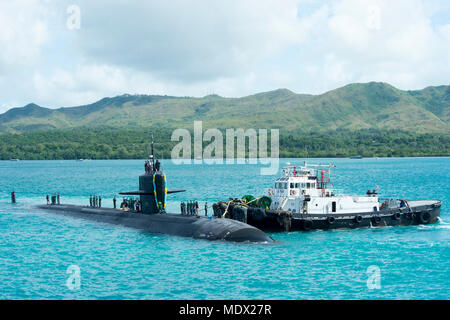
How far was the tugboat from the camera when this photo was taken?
39.7 m

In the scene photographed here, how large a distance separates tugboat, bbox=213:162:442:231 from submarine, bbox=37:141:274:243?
458 centimetres

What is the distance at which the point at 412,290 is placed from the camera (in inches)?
931

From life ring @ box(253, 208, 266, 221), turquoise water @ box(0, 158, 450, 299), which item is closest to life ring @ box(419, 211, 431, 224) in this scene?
turquoise water @ box(0, 158, 450, 299)

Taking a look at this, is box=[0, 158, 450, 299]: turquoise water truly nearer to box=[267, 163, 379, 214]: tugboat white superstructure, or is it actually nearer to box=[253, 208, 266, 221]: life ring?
box=[253, 208, 266, 221]: life ring

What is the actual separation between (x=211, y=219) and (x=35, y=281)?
529 inches

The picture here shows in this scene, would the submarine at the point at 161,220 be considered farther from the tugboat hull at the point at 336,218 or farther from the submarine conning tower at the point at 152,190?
the tugboat hull at the point at 336,218

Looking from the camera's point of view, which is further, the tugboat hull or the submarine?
the tugboat hull

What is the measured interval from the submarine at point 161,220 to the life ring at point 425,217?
17509 mm

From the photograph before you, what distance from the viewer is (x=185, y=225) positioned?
1421 inches

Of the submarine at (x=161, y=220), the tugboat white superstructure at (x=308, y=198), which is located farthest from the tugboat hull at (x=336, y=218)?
the submarine at (x=161, y=220)

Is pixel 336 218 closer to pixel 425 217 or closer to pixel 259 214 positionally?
pixel 259 214

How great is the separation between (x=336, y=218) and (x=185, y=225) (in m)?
12.8

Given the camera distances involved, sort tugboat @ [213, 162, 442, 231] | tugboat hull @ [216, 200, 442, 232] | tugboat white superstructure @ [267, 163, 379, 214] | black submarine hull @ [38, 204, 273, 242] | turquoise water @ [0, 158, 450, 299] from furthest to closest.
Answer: tugboat white superstructure @ [267, 163, 379, 214] → tugboat @ [213, 162, 442, 231] → tugboat hull @ [216, 200, 442, 232] → black submarine hull @ [38, 204, 273, 242] → turquoise water @ [0, 158, 450, 299]
